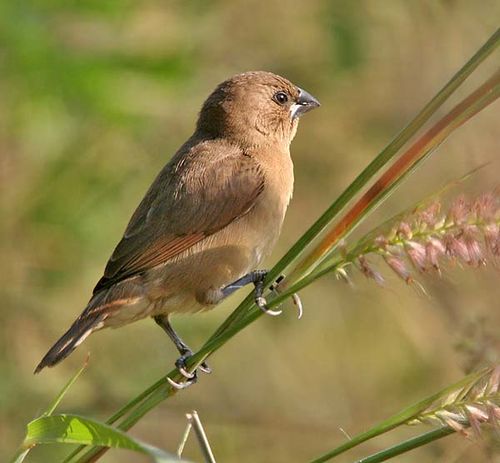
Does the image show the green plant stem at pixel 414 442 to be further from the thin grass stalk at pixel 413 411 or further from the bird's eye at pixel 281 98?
the bird's eye at pixel 281 98

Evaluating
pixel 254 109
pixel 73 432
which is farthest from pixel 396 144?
pixel 254 109

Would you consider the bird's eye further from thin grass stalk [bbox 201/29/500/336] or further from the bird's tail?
thin grass stalk [bbox 201/29/500/336]

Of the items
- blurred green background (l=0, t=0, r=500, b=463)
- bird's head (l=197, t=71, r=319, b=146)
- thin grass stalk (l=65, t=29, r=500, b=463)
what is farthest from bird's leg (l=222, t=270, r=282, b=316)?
bird's head (l=197, t=71, r=319, b=146)

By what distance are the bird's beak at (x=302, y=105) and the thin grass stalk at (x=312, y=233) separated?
79.7 inches

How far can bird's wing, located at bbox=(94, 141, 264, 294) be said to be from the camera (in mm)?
3873

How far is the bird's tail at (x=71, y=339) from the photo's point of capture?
340 centimetres

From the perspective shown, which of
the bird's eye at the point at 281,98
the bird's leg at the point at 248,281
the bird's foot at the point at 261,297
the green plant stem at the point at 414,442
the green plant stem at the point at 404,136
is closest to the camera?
the green plant stem at the point at 404,136

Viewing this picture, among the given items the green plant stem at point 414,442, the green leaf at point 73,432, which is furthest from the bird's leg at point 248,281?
the green plant stem at point 414,442

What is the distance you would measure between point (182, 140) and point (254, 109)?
5.43ft

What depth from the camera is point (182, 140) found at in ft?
20.1

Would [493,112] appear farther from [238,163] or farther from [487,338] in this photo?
[487,338]

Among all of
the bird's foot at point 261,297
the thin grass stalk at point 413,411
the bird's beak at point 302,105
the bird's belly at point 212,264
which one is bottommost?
the thin grass stalk at point 413,411

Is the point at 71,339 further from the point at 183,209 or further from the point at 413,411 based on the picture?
the point at 413,411

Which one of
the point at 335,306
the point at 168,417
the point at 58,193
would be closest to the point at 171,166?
the point at 58,193
